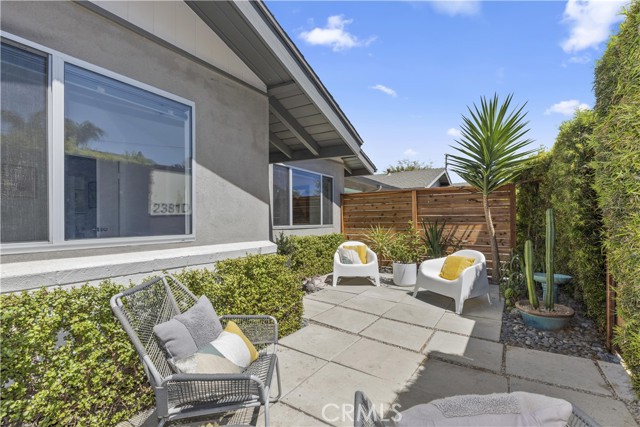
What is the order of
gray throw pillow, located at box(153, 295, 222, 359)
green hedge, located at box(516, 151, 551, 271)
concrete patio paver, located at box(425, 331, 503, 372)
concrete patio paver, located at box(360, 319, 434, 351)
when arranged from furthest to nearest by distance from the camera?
green hedge, located at box(516, 151, 551, 271) < concrete patio paver, located at box(360, 319, 434, 351) < concrete patio paver, located at box(425, 331, 503, 372) < gray throw pillow, located at box(153, 295, 222, 359)

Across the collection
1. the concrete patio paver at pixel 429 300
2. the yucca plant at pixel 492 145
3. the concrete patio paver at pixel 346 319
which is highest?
the yucca plant at pixel 492 145

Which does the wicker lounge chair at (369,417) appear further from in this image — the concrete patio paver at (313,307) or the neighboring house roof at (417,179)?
the neighboring house roof at (417,179)

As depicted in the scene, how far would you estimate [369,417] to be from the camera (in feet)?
3.46

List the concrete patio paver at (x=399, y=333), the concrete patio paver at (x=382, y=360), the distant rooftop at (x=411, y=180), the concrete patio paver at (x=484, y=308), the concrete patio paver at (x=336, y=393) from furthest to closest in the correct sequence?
the distant rooftop at (x=411, y=180) < the concrete patio paver at (x=484, y=308) < the concrete patio paver at (x=399, y=333) < the concrete patio paver at (x=382, y=360) < the concrete patio paver at (x=336, y=393)

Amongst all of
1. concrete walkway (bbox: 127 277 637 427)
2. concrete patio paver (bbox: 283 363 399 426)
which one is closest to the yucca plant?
concrete walkway (bbox: 127 277 637 427)

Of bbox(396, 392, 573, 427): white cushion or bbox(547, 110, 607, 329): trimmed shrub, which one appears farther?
Answer: bbox(547, 110, 607, 329): trimmed shrub

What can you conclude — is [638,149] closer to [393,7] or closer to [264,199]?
[264,199]

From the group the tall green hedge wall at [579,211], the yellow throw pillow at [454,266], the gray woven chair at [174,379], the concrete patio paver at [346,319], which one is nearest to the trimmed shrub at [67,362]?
the gray woven chair at [174,379]

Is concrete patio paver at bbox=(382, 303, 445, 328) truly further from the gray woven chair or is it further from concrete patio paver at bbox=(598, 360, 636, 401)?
the gray woven chair

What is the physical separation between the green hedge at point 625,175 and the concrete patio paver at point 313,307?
350 centimetres

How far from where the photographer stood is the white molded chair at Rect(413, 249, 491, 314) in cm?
473

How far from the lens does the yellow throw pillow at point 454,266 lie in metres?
5.09

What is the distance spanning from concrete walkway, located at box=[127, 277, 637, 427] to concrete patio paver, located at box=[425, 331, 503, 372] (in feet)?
0.04

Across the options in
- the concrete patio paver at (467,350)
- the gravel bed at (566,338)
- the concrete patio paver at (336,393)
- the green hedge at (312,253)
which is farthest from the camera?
the green hedge at (312,253)
